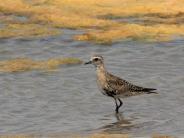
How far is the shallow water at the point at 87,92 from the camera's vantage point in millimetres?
19984

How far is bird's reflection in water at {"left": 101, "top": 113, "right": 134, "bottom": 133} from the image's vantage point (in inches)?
772

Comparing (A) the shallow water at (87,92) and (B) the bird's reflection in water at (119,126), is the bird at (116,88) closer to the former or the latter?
(A) the shallow water at (87,92)

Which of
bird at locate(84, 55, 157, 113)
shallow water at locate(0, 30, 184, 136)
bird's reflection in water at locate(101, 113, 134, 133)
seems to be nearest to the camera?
bird's reflection in water at locate(101, 113, 134, 133)

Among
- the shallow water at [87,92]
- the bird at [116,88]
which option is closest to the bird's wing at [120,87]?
the bird at [116,88]

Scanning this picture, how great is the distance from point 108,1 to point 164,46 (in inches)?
328

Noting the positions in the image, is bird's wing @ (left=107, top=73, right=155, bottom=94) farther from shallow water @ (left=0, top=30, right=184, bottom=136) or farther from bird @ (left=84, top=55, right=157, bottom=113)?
shallow water @ (left=0, top=30, right=184, bottom=136)

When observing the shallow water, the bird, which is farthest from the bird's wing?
the shallow water

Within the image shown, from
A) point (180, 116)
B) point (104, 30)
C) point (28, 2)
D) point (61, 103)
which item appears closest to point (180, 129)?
point (180, 116)

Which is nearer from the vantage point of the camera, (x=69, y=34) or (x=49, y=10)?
(x=69, y=34)

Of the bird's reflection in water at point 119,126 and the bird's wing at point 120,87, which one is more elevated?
the bird's wing at point 120,87

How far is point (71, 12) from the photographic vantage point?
36.1m

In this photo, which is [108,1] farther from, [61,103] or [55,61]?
[61,103]

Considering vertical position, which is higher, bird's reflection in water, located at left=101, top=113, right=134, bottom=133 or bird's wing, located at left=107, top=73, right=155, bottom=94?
bird's wing, located at left=107, top=73, right=155, bottom=94

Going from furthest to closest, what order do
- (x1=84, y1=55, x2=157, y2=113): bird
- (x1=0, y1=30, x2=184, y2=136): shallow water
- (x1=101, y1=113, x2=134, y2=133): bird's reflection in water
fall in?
(x1=84, y1=55, x2=157, y2=113): bird, (x1=0, y1=30, x2=184, y2=136): shallow water, (x1=101, y1=113, x2=134, y2=133): bird's reflection in water
